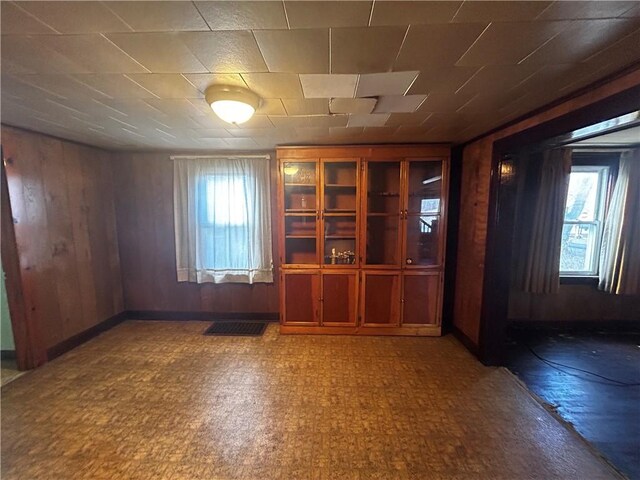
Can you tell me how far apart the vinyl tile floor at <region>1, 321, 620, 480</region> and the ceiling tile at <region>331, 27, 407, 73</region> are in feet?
7.33

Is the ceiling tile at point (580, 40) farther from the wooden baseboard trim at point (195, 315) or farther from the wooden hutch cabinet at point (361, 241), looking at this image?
the wooden baseboard trim at point (195, 315)

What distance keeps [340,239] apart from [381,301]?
90 centimetres

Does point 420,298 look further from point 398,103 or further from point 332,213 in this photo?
point 398,103

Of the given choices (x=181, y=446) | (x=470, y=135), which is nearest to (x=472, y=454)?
(x=181, y=446)

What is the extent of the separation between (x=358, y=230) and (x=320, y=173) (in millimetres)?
798

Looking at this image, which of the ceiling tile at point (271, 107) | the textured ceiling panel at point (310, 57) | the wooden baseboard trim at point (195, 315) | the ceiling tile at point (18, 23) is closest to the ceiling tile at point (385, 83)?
the textured ceiling panel at point (310, 57)

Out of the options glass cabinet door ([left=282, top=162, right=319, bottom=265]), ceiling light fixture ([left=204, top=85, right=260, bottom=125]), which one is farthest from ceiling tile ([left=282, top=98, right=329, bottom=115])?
glass cabinet door ([left=282, top=162, right=319, bottom=265])

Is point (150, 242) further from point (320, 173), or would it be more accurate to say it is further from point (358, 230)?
point (358, 230)

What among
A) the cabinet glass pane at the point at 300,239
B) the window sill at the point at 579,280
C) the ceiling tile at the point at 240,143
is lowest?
the window sill at the point at 579,280

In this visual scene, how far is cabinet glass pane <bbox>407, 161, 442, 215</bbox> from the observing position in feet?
10.2

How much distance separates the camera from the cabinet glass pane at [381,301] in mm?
3236

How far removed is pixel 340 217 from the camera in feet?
10.9

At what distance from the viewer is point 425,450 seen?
5.52 ft

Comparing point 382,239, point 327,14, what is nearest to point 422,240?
point 382,239
